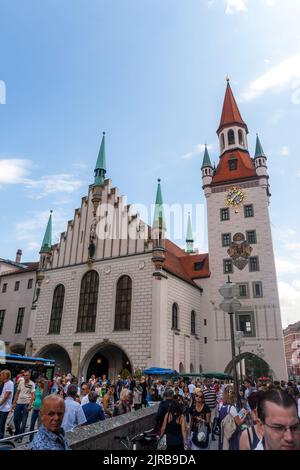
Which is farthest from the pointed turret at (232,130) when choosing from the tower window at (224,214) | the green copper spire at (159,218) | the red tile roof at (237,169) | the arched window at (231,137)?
the green copper spire at (159,218)

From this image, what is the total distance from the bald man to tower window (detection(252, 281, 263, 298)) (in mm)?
31517

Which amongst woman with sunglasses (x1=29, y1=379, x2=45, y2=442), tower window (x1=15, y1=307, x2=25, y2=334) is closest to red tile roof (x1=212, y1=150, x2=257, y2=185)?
tower window (x1=15, y1=307, x2=25, y2=334)

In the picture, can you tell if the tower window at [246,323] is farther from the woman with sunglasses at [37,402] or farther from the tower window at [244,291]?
the woman with sunglasses at [37,402]

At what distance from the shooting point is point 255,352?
30438mm

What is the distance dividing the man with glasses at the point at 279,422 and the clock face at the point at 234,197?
116 feet

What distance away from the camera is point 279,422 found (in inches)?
95.3

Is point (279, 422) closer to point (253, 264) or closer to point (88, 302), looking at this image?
point (88, 302)

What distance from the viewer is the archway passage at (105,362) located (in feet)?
92.1

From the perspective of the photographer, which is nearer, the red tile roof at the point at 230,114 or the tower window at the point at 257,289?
the tower window at the point at 257,289
